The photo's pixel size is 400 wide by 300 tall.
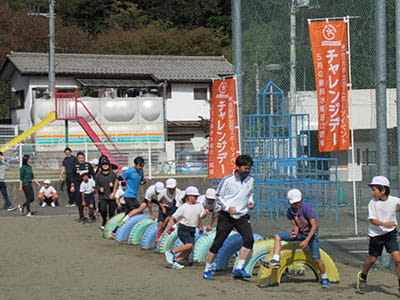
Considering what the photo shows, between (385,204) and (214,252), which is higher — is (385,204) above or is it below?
above

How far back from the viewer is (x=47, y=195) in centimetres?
2314

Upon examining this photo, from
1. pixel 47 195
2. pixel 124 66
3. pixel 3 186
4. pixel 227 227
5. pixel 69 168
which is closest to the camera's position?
pixel 227 227

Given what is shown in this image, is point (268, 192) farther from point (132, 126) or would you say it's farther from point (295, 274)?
point (132, 126)

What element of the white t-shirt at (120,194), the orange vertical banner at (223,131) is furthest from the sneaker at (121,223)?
the orange vertical banner at (223,131)

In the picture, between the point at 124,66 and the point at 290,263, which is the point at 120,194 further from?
the point at 124,66

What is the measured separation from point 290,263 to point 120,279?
235 centimetres

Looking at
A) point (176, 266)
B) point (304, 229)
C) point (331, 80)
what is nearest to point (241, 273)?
point (304, 229)

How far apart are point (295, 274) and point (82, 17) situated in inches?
1829

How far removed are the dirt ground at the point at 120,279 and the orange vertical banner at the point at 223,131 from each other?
2815 mm

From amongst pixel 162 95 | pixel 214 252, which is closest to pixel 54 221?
pixel 214 252

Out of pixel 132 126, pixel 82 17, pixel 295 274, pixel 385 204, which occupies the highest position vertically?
pixel 82 17

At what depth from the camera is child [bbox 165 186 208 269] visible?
10.8 m

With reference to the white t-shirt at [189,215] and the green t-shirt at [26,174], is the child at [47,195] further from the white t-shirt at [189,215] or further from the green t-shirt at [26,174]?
the white t-shirt at [189,215]

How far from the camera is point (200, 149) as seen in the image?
29.6 m
